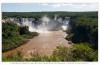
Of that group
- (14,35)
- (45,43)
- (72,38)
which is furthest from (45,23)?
(14,35)

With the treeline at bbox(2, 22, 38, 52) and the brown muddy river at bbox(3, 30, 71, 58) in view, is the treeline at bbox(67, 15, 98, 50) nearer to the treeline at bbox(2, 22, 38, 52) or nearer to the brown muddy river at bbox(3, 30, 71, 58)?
the brown muddy river at bbox(3, 30, 71, 58)

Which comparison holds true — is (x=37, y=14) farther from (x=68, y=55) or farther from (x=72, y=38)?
(x=68, y=55)

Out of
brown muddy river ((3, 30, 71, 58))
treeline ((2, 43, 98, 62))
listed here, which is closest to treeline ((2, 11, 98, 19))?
brown muddy river ((3, 30, 71, 58))

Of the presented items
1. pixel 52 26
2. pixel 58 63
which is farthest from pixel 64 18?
pixel 58 63

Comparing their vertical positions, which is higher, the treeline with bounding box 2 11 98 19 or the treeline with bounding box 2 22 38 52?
the treeline with bounding box 2 11 98 19

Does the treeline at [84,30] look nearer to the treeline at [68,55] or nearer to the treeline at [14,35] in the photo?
the treeline at [68,55]

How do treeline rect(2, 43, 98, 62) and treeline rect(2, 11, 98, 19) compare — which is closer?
treeline rect(2, 43, 98, 62)

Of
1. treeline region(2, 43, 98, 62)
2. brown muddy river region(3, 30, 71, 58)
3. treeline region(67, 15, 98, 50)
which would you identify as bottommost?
treeline region(2, 43, 98, 62)

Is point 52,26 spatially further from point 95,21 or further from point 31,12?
point 95,21

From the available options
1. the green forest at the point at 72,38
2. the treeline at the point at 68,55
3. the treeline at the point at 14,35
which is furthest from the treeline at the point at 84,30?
the treeline at the point at 14,35
